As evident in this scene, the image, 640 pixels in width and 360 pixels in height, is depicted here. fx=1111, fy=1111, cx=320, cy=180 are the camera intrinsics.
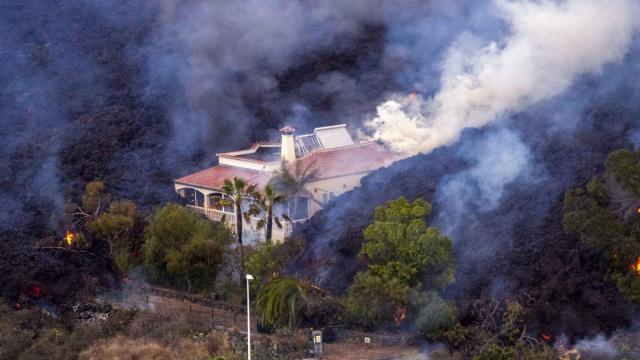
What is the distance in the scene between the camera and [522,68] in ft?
104

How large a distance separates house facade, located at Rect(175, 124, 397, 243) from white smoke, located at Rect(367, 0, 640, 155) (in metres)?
1.34

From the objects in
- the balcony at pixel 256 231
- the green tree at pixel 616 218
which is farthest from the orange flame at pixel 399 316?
the balcony at pixel 256 231

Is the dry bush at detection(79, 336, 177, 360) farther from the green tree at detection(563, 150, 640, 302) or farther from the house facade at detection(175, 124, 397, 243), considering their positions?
the green tree at detection(563, 150, 640, 302)

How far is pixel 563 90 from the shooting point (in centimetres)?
3136

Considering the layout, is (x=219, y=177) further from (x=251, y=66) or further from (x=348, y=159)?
(x=251, y=66)

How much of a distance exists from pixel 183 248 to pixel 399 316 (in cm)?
643

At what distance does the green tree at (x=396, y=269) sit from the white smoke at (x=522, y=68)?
23.4 ft

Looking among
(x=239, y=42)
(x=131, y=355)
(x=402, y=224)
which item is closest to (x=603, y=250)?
(x=402, y=224)

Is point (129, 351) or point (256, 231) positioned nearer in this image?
point (129, 351)

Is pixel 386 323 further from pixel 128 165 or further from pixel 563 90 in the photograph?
pixel 128 165

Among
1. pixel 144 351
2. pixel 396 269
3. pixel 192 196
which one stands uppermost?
pixel 192 196

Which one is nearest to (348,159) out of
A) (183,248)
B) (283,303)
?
(183,248)

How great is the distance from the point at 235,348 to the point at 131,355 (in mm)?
2353

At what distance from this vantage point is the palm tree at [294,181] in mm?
31562
